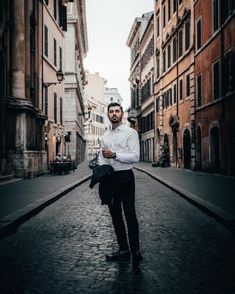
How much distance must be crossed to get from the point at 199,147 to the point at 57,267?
2430 centimetres

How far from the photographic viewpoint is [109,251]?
6.58 meters

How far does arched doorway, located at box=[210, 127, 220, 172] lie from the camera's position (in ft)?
83.5

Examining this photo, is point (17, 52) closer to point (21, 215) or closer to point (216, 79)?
point (216, 79)

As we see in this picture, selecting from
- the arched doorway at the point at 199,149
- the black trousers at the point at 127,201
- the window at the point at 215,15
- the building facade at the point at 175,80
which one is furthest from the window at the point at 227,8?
the black trousers at the point at 127,201

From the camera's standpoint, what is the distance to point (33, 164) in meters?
22.6

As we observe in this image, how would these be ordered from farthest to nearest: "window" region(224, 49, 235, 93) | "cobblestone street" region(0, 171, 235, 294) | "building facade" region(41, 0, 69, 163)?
"building facade" region(41, 0, 69, 163) → "window" region(224, 49, 235, 93) → "cobblestone street" region(0, 171, 235, 294)

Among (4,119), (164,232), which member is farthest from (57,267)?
(4,119)

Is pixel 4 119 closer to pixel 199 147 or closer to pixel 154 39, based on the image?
pixel 199 147

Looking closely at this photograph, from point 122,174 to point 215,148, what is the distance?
20890 millimetres

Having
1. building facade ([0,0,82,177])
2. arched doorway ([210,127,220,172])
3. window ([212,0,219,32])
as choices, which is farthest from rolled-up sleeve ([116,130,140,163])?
window ([212,0,219,32])

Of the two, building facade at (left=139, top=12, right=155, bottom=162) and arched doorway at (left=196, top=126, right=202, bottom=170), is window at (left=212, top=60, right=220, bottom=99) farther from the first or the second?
building facade at (left=139, top=12, right=155, bottom=162)

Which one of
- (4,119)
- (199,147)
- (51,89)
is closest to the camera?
(4,119)

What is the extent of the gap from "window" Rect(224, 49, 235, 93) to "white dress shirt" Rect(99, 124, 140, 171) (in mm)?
17037

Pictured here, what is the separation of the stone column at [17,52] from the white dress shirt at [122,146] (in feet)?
52.4
